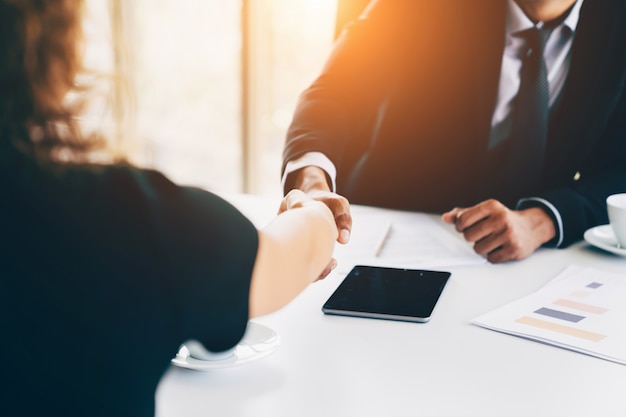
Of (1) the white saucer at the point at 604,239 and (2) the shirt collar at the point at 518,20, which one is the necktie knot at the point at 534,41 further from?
(1) the white saucer at the point at 604,239

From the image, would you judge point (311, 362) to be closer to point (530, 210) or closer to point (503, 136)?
point (530, 210)

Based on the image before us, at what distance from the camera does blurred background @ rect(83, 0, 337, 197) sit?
2918mm

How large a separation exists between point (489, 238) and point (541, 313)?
0.80 feet

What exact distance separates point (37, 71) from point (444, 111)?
1216mm

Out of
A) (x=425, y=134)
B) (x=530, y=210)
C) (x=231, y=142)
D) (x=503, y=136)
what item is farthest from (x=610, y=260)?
(x=231, y=142)

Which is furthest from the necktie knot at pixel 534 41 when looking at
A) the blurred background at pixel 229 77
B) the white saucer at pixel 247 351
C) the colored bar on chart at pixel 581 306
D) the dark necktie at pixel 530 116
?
the blurred background at pixel 229 77

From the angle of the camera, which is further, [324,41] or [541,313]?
[324,41]

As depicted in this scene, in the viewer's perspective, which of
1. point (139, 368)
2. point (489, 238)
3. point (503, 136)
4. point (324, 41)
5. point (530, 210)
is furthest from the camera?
point (324, 41)

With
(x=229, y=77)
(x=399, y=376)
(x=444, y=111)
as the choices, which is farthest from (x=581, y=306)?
(x=229, y=77)

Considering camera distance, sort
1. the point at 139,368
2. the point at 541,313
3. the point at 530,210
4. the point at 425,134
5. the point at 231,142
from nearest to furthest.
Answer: the point at 139,368
the point at 541,313
the point at 530,210
the point at 425,134
the point at 231,142

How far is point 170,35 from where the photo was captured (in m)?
3.03

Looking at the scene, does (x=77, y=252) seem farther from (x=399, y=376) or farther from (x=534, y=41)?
(x=534, y=41)

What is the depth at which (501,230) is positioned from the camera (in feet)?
3.56

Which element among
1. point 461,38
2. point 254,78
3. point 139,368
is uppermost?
point 461,38
